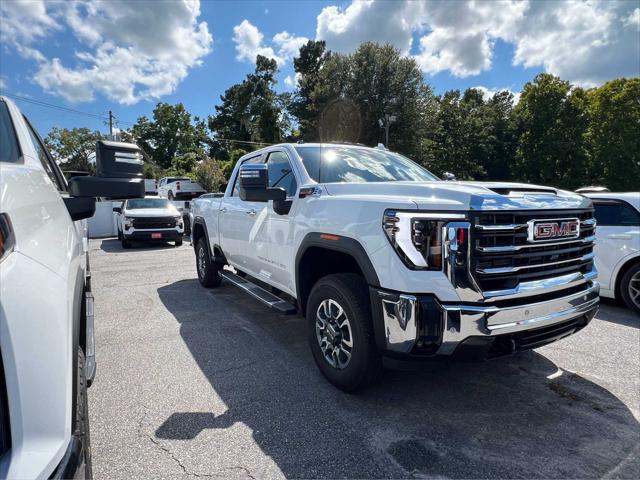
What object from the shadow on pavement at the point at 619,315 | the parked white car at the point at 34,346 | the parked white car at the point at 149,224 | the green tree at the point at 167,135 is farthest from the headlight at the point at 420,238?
the green tree at the point at 167,135

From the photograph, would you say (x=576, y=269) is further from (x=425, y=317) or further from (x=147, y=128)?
(x=147, y=128)

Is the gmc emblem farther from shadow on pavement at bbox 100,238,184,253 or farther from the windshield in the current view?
the windshield

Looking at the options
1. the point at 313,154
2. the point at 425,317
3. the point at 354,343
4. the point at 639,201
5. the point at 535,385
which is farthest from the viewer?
the point at 639,201

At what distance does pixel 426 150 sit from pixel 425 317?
107 ft

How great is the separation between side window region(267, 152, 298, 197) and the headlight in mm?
1539

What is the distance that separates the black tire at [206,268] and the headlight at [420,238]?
4.30m

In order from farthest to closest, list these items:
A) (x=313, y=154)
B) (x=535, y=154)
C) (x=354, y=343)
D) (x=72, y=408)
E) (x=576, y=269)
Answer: (x=535, y=154) < (x=313, y=154) < (x=576, y=269) < (x=354, y=343) < (x=72, y=408)

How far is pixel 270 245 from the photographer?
3975mm

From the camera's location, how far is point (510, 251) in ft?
7.89

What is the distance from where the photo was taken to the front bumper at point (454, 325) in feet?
7.46

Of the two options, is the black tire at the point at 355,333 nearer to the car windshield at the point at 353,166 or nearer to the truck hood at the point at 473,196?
the truck hood at the point at 473,196

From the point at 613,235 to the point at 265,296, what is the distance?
4715mm

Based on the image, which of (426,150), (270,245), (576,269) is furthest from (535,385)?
(426,150)

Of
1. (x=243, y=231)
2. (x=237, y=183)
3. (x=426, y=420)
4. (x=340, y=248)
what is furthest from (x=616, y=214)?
(x=237, y=183)
